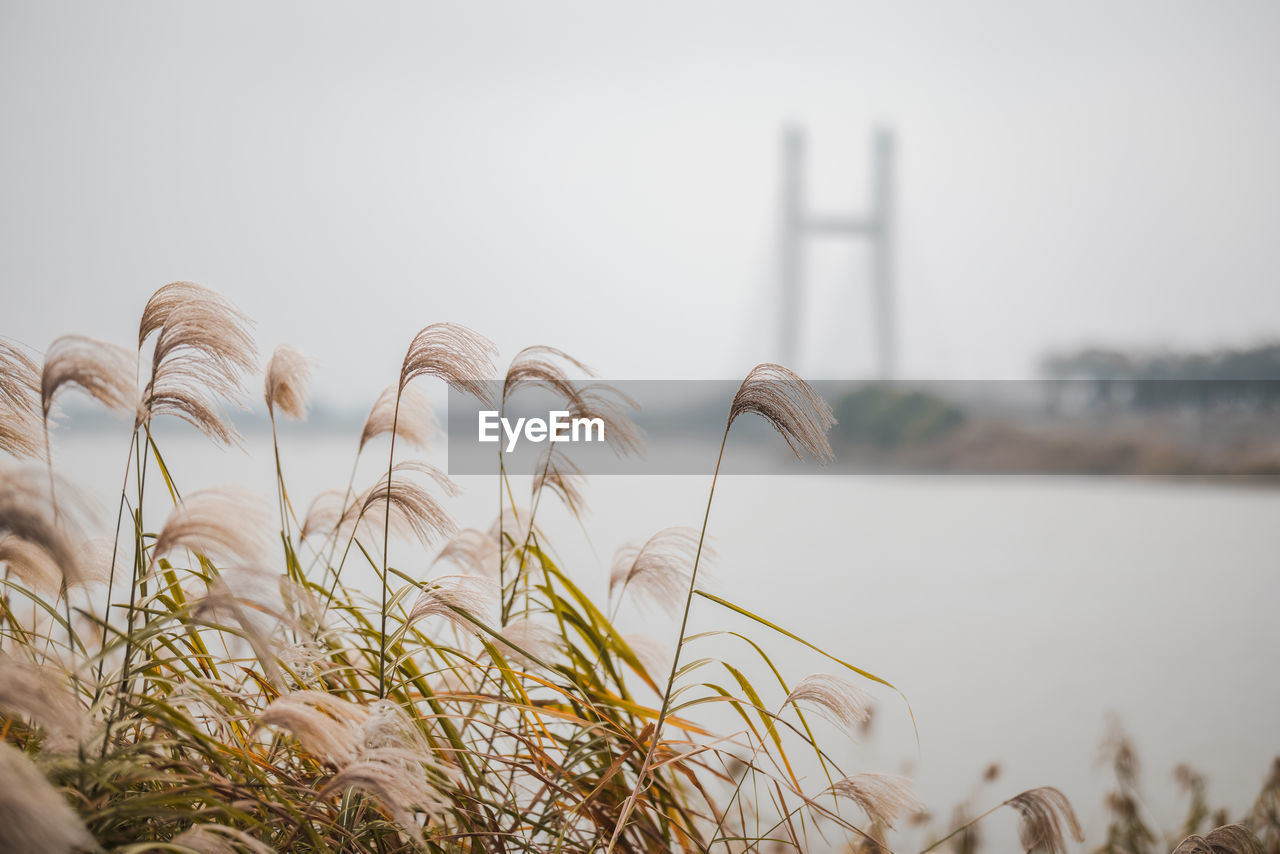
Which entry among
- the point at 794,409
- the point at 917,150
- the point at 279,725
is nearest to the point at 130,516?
the point at 279,725

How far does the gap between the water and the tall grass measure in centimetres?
134

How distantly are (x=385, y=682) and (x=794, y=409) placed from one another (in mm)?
468

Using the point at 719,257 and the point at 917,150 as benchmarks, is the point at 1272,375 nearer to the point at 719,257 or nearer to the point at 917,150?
Result: the point at 917,150

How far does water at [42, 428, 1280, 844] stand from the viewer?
3.00 m

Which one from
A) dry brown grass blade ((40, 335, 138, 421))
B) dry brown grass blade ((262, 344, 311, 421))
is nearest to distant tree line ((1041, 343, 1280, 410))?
dry brown grass blade ((262, 344, 311, 421))

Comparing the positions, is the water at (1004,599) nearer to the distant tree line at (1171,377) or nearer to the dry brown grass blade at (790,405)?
the distant tree line at (1171,377)

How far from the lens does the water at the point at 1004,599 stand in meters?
3.00

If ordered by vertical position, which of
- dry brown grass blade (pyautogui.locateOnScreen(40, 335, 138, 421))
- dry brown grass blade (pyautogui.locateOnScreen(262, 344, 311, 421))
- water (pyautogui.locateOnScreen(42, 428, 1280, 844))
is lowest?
water (pyautogui.locateOnScreen(42, 428, 1280, 844))

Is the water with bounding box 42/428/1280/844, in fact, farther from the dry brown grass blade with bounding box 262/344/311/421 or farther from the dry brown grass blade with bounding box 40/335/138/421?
the dry brown grass blade with bounding box 40/335/138/421

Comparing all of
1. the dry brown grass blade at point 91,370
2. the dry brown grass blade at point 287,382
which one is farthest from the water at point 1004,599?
the dry brown grass blade at point 91,370

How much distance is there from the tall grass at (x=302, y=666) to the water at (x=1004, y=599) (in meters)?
1.34

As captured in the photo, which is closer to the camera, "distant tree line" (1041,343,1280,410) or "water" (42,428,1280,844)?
"water" (42,428,1280,844)

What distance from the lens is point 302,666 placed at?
77 cm

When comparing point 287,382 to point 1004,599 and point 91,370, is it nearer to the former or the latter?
point 91,370
